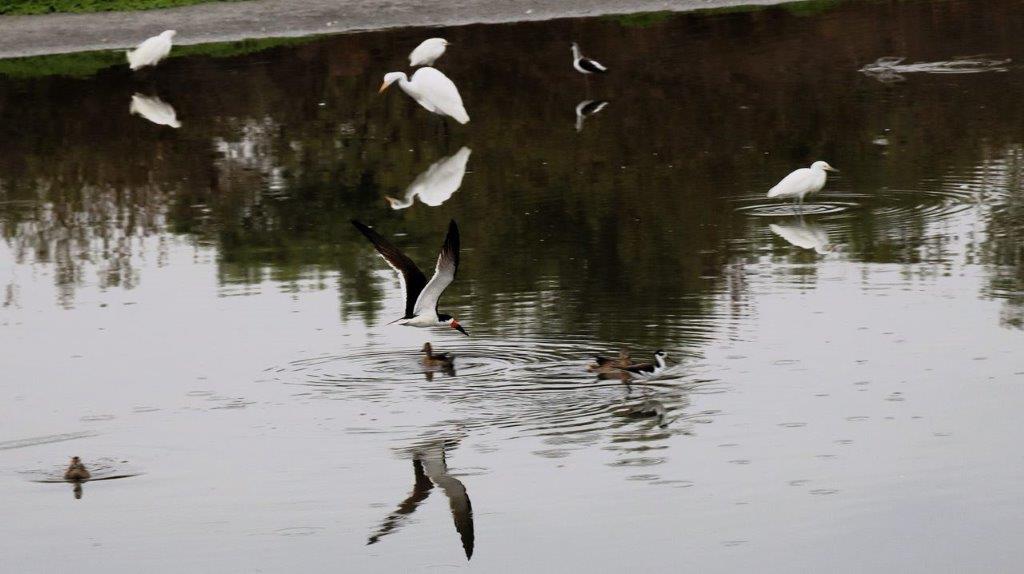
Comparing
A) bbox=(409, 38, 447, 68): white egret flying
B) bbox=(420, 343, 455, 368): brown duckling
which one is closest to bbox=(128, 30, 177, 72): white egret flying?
bbox=(409, 38, 447, 68): white egret flying

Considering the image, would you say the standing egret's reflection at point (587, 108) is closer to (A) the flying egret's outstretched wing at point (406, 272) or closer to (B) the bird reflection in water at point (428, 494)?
(A) the flying egret's outstretched wing at point (406, 272)

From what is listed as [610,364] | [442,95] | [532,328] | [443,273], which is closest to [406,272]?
[443,273]

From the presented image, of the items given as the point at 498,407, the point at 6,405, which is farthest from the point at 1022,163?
the point at 6,405

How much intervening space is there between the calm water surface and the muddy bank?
598cm

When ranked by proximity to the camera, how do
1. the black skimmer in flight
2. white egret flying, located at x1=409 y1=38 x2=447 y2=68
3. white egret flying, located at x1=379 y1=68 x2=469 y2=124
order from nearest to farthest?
the black skimmer in flight, white egret flying, located at x1=379 y1=68 x2=469 y2=124, white egret flying, located at x1=409 y1=38 x2=447 y2=68

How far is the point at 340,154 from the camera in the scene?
68.4 feet

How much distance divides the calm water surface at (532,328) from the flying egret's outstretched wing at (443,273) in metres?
0.42

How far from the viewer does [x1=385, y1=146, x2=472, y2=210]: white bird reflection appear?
705 inches

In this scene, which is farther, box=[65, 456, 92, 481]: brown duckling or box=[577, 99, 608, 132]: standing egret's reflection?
box=[577, 99, 608, 132]: standing egret's reflection

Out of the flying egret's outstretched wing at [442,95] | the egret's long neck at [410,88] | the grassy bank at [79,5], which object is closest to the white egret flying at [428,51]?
the egret's long neck at [410,88]

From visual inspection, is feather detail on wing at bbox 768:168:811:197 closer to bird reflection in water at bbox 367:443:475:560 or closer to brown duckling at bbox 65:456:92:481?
bird reflection in water at bbox 367:443:475:560

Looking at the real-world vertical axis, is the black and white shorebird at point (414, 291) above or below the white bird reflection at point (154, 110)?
below

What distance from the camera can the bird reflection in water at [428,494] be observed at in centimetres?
888

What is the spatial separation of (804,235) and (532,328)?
3.76 metres
